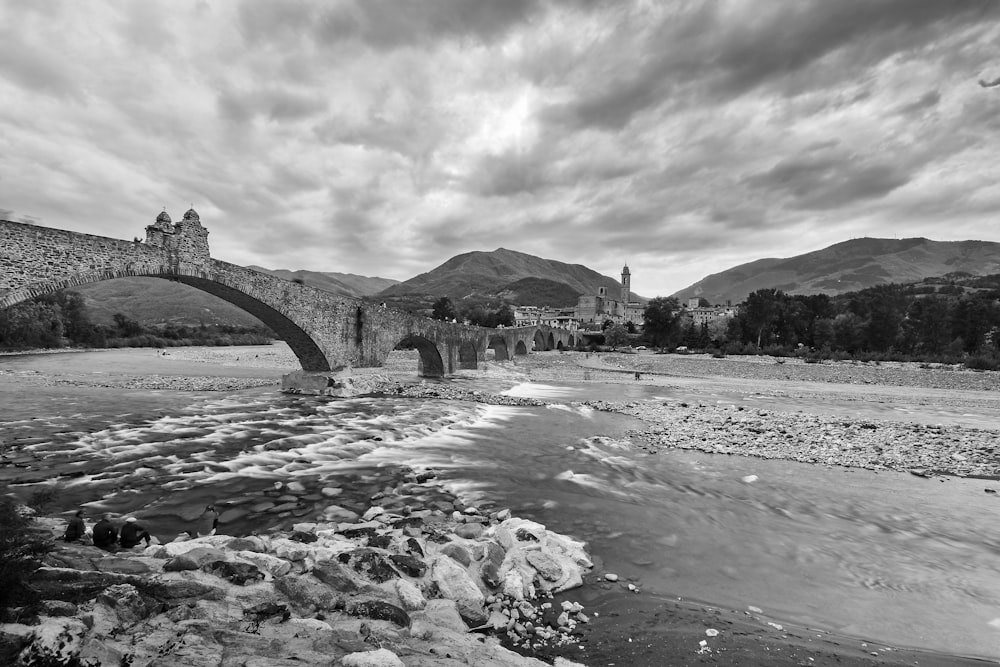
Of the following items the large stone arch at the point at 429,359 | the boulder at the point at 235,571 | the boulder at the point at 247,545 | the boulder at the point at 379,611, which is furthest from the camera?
the large stone arch at the point at 429,359

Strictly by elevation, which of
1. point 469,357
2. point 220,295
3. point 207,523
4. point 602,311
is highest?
point 602,311

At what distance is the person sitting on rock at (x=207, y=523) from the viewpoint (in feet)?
20.4

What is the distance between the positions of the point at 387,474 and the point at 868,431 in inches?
621

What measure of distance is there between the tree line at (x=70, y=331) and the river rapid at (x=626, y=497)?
192 feet

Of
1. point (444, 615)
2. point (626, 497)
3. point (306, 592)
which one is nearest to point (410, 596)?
point (444, 615)

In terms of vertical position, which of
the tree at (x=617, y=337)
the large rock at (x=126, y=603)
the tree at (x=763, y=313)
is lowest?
the large rock at (x=126, y=603)

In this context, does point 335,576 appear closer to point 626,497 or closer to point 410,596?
point 410,596

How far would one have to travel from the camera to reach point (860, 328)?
200 ft

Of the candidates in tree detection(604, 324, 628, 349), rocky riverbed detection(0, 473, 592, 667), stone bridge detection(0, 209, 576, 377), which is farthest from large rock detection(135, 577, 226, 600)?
tree detection(604, 324, 628, 349)

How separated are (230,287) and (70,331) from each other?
2691 inches

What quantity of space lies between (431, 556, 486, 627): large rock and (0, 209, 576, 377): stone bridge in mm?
13826

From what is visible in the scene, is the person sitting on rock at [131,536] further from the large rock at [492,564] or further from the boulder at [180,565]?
the large rock at [492,564]

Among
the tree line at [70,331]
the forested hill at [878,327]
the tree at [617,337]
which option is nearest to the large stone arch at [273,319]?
the tree line at [70,331]

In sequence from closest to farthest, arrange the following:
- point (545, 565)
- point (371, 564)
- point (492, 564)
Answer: point (371, 564) → point (492, 564) → point (545, 565)
